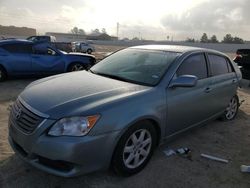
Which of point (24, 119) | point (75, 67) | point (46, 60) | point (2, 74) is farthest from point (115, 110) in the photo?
point (75, 67)

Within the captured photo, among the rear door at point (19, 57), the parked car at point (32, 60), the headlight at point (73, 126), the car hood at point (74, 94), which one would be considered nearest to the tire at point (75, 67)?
the parked car at point (32, 60)

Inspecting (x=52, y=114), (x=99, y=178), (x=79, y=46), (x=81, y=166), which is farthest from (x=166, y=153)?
(x=79, y=46)

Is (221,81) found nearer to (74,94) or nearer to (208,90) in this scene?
(208,90)

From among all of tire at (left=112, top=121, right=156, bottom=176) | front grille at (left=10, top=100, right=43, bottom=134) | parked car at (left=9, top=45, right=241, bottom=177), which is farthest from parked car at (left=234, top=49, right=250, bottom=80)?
front grille at (left=10, top=100, right=43, bottom=134)

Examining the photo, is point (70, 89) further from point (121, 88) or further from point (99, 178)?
point (99, 178)

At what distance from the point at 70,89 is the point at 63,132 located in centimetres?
81

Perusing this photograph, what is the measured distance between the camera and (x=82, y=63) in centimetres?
1085

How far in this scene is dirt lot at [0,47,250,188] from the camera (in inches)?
141

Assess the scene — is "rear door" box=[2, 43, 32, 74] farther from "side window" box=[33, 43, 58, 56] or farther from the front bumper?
the front bumper

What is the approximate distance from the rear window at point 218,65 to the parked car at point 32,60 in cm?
610

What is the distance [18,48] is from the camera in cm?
972

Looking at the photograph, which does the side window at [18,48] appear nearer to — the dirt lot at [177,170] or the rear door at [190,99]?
the dirt lot at [177,170]

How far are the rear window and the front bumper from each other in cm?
275

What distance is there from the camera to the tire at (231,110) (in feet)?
20.5
